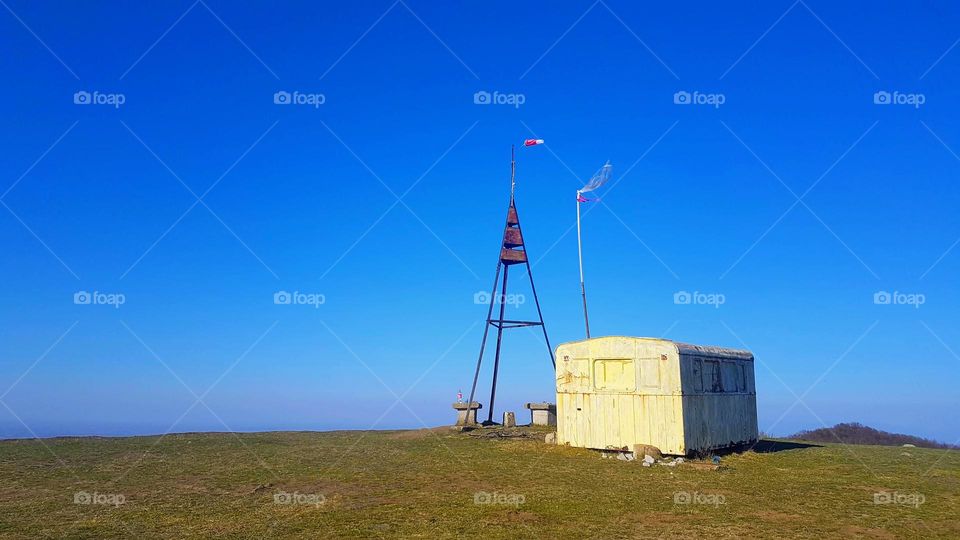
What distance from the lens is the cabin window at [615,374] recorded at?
21125 mm

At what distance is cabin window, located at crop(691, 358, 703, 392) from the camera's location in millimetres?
20962

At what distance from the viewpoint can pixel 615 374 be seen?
2156 cm

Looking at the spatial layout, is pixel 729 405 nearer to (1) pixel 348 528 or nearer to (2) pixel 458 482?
(2) pixel 458 482

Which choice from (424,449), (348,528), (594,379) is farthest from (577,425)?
(348,528)

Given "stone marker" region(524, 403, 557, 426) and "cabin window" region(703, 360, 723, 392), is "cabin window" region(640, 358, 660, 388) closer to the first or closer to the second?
"cabin window" region(703, 360, 723, 392)

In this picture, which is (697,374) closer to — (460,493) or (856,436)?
(460,493)

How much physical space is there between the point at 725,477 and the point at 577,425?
6175 millimetres

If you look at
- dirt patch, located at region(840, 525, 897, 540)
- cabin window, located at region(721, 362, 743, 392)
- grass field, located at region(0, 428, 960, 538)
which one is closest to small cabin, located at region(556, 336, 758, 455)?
cabin window, located at region(721, 362, 743, 392)

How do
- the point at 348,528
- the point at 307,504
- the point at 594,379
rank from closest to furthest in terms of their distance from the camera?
the point at 348,528
the point at 307,504
the point at 594,379

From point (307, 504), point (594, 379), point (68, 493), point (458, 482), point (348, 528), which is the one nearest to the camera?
point (348, 528)

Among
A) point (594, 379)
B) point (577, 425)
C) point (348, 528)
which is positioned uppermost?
point (594, 379)

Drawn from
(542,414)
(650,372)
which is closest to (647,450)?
(650,372)

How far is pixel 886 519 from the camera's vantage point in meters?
12.0

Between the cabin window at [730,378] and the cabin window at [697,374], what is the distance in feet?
6.04
